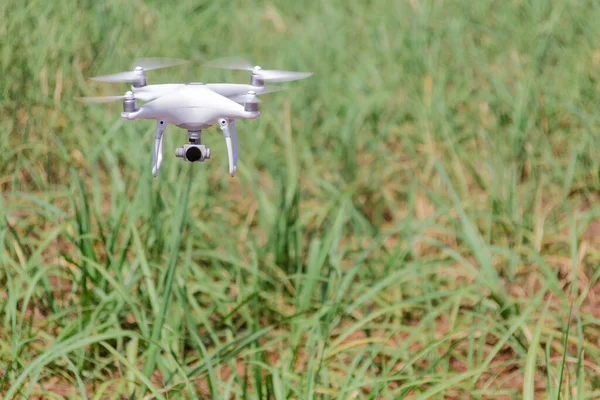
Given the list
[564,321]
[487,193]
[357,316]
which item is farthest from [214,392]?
[487,193]

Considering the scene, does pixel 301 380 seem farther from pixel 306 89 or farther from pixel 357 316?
pixel 306 89

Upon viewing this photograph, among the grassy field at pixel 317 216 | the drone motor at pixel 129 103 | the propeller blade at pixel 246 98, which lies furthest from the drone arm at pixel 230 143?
the grassy field at pixel 317 216

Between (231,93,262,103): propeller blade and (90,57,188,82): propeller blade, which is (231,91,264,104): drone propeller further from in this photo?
(90,57,188,82): propeller blade

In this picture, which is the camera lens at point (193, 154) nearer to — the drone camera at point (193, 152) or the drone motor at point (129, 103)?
the drone camera at point (193, 152)

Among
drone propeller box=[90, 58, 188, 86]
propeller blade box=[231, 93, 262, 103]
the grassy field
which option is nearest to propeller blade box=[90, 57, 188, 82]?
drone propeller box=[90, 58, 188, 86]

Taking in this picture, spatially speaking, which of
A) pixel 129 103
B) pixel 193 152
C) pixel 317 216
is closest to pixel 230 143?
pixel 193 152

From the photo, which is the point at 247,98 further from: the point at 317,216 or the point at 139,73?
the point at 317,216
